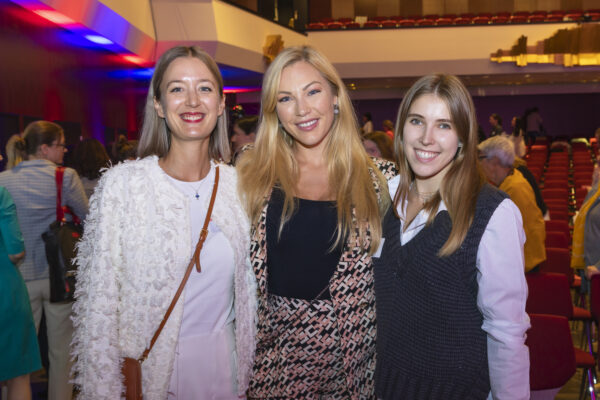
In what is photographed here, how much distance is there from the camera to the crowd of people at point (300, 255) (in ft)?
5.39

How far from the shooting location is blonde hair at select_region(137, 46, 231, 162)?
1.93m

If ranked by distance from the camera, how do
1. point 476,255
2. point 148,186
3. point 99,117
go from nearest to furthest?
point 476,255
point 148,186
point 99,117

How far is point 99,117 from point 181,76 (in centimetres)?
759

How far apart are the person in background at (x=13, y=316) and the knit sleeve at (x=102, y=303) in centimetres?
148

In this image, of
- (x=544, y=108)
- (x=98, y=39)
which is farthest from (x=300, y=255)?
(x=544, y=108)

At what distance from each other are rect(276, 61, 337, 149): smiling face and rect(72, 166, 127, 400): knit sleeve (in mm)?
661

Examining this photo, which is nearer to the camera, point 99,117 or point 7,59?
point 7,59

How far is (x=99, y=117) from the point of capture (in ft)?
29.3

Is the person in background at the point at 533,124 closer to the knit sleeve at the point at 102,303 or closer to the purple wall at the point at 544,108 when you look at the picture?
the purple wall at the point at 544,108

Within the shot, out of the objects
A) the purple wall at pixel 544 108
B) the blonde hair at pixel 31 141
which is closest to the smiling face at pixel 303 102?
the blonde hair at pixel 31 141

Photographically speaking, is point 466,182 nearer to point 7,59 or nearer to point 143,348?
point 143,348

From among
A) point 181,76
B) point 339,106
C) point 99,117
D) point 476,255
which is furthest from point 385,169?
point 99,117

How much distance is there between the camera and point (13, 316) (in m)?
3.02

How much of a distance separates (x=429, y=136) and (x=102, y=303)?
112 centimetres
